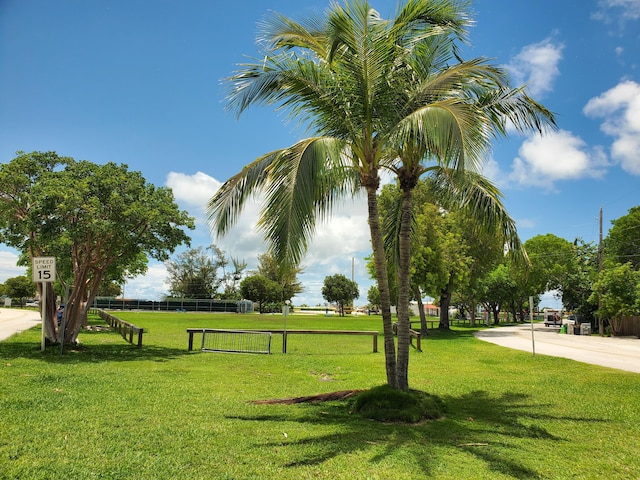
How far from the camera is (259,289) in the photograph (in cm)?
8500

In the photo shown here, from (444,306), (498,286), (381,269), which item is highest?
(381,269)

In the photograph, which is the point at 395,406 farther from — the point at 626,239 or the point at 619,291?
the point at 626,239

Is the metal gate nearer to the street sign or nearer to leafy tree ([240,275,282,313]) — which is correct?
the street sign

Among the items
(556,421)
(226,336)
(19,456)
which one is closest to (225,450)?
(19,456)

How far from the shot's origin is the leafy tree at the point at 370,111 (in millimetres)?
6711

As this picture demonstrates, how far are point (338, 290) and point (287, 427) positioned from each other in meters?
88.0

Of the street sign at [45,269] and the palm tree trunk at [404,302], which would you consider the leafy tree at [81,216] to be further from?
the palm tree trunk at [404,302]

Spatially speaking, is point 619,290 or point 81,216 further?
point 619,290

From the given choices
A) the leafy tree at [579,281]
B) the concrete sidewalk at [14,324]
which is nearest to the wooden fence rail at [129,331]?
the concrete sidewalk at [14,324]

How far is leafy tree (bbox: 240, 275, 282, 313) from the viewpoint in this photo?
85000mm

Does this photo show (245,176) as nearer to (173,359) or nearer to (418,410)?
(418,410)

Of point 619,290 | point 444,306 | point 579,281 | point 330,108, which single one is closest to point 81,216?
point 330,108

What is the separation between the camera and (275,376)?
1192cm

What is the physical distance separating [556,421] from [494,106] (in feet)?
17.5
